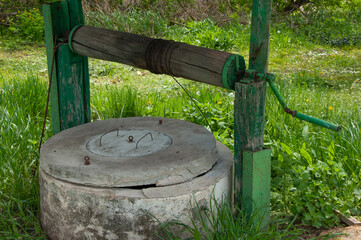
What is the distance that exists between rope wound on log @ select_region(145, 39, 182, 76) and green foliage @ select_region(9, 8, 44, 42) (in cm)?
628

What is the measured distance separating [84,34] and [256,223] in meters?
1.65

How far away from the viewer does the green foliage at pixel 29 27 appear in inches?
323

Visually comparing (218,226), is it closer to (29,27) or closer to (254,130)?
(254,130)

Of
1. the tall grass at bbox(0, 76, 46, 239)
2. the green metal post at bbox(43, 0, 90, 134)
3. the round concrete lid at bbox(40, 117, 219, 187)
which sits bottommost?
the tall grass at bbox(0, 76, 46, 239)

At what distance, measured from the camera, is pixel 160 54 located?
2488 millimetres

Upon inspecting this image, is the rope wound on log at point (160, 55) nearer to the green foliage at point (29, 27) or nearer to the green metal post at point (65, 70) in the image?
the green metal post at point (65, 70)

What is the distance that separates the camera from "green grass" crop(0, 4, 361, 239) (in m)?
2.79

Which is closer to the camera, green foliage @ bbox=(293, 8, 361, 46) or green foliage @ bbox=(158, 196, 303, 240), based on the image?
green foliage @ bbox=(158, 196, 303, 240)

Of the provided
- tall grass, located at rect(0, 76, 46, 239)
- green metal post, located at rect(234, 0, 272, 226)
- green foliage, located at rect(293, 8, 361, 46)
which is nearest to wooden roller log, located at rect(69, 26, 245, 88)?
green metal post, located at rect(234, 0, 272, 226)

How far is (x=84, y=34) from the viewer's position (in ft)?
9.54

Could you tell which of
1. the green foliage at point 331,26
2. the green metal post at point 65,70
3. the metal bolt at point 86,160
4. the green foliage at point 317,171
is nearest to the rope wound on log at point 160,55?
the metal bolt at point 86,160

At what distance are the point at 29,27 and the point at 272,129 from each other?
6.08m

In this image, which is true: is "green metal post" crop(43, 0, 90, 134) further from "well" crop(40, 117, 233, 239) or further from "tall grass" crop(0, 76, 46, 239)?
"well" crop(40, 117, 233, 239)

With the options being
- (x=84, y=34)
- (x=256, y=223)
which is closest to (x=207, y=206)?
(x=256, y=223)
